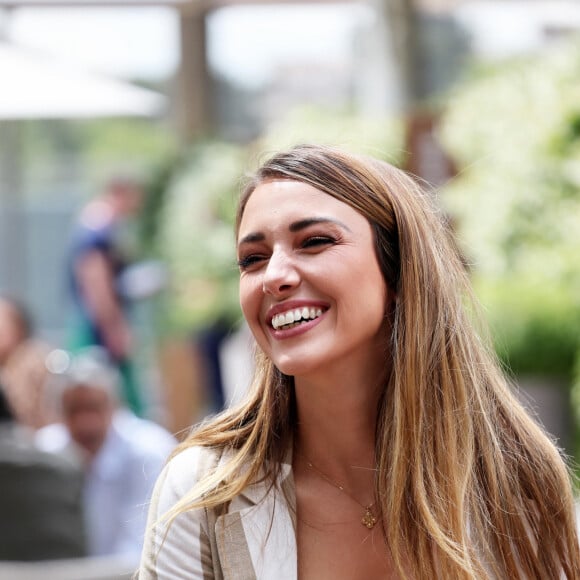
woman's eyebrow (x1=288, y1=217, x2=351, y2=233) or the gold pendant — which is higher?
woman's eyebrow (x1=288, y1=217, x2=351, y2=233)

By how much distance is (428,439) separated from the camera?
2.25 metres

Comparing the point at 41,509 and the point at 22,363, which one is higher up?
the point at 41,509

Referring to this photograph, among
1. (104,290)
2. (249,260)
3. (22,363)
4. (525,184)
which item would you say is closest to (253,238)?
(249,260)

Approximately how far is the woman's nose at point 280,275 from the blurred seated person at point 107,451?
2520 mm

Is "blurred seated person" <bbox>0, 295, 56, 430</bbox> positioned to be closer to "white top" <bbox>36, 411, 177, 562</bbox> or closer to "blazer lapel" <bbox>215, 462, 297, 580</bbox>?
"white top" <bbox>36, 411, 177, 562</bbox>

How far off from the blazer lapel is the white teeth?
31cm

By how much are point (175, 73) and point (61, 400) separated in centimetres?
632

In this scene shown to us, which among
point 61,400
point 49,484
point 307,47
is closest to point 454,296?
point 49,484

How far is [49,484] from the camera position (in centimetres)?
419

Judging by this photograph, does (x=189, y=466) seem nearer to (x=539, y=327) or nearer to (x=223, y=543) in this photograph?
(x=223, y=543)

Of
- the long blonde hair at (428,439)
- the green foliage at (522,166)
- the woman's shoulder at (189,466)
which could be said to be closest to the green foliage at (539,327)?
the green foliage at (522,166)

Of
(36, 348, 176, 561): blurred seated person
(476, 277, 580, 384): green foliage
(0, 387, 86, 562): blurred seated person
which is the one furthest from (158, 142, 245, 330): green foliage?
(0, 387, 86, 562): blurred seated person

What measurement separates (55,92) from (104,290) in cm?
212

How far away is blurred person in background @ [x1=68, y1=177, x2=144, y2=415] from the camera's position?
8016 mm
